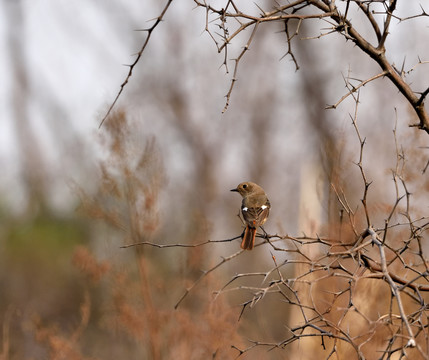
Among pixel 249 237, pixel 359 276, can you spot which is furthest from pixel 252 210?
pixel 359 276

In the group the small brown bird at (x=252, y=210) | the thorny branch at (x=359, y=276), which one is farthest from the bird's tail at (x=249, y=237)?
the thorny branch at (x=359, y=276)

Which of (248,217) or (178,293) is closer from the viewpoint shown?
(248,217)

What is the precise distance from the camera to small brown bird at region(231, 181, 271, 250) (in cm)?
434

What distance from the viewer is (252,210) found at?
16.7ft

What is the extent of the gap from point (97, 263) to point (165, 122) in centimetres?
1417

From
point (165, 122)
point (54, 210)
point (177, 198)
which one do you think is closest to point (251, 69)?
point (165, 122)

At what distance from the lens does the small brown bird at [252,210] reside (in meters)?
4.34

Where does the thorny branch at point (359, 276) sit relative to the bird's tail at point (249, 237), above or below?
below

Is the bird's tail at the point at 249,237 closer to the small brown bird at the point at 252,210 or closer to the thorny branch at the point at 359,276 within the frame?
the small brown bird at the point at 252,210

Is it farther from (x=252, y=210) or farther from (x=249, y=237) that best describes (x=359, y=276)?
(x=252, y=210)

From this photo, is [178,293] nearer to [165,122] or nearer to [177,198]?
[177,198]

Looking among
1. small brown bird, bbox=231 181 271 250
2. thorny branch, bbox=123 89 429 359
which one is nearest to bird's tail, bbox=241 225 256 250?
small brown bird, bbox=231 181 271 250

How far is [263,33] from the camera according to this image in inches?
784

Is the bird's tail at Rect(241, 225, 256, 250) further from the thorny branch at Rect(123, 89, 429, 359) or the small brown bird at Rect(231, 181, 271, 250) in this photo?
the thorny branch at Rect(123, 89, 429, 359)
